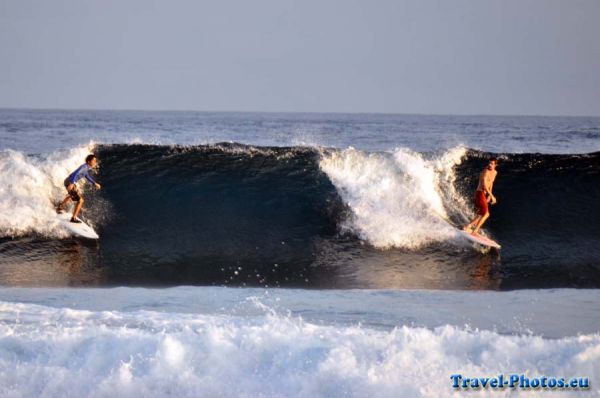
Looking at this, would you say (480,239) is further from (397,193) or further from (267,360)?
(267,360)

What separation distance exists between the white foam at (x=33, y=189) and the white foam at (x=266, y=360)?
5.65 meters

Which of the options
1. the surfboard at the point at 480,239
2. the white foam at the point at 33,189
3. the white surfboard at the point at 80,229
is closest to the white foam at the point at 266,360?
the surfboard at the point at 480,239

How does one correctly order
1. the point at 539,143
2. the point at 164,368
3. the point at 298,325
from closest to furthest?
the point at 164,368, the point at 298,325, the point at 539,143

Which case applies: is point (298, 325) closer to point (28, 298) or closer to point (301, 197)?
point (28, 298)

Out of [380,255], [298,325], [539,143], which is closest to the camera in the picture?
[298,325]

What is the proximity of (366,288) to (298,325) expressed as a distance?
2397 millimetres

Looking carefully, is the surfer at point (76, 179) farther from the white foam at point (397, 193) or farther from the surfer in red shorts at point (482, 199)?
the surfer in red shorts at point (482, 199)

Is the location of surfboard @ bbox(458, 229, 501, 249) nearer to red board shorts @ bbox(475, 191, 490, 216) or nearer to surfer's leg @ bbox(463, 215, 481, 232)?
surfer's leg @ bbox(463, 215, 481, 232)

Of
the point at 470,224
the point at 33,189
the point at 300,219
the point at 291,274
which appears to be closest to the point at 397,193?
the point at 470,224

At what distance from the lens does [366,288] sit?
838 cm

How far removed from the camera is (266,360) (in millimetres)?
5375

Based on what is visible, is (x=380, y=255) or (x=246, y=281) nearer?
(x=246, y=281)

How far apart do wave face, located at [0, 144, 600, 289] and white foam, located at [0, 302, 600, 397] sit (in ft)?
9.99

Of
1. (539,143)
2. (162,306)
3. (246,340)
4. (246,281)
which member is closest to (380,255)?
(246,281)
